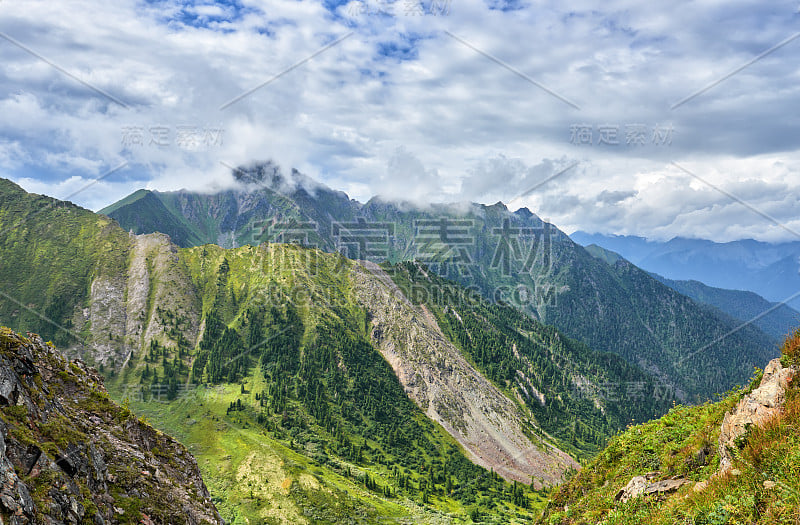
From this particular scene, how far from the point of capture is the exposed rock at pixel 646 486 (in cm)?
1662

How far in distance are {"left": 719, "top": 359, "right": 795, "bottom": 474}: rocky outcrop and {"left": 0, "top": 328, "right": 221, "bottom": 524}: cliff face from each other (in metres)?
26.2

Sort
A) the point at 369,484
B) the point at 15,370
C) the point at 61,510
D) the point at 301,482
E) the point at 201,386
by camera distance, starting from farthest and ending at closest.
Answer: the point at 201,386 < the point at 369,484 < the point at 301,482 < the point at 15,370 < the point at 61,510

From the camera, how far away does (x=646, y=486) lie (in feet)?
58.7

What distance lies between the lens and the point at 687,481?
16.3 metres

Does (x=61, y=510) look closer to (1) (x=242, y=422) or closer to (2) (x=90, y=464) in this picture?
(2) (x=90, y=464)

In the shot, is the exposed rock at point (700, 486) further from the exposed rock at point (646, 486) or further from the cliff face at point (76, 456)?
the cliff face at point (76, 456)

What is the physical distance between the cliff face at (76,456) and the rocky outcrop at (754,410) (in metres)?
26.2

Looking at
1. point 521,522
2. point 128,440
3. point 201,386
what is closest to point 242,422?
point 201,386

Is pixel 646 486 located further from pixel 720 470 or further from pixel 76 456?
pixel 76 456

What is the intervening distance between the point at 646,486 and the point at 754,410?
6.08 meters

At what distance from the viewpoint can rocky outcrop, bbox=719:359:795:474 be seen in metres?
14.2

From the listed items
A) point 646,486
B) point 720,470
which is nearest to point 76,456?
point 646,486

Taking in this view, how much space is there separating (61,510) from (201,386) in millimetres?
192809

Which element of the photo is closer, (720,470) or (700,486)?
(720,470)
